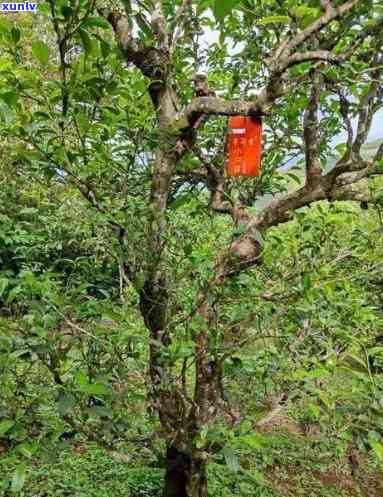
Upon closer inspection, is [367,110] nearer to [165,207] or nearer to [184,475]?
[165,207]

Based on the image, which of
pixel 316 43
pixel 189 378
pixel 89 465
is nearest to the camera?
pixel 316 43

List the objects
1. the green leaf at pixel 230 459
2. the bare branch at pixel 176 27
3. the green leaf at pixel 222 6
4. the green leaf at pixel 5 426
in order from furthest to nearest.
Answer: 1. the bare branch at pixel 176 27
2. the green leaf at pixel 230 459
3. the green leaf at pixel 5 426
4. the green leaf at pixel 222 6

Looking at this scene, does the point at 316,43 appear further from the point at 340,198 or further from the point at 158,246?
the point at 158,246

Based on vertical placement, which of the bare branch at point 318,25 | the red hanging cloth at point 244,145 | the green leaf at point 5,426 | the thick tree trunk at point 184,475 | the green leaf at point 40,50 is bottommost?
the thick tree trunk at point 184,475

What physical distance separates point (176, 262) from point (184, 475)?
0.99 meters

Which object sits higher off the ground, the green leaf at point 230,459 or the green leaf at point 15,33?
the green leaf at point 15,33

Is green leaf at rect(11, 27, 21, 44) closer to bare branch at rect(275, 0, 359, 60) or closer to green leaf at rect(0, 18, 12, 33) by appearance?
green leaf at rect(0, 18, 12, 33)

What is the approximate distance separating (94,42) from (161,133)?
49cm

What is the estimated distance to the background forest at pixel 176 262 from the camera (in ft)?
4.06

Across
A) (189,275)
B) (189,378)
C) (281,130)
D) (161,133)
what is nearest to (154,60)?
(161,133)

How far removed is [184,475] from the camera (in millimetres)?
2068

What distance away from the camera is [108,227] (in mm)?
1626

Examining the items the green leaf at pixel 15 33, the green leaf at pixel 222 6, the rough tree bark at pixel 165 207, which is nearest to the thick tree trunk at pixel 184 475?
the rough tree bark at pixel 165 207

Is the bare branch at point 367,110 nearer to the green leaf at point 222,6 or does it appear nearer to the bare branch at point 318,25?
the bare branch at point 318,25
